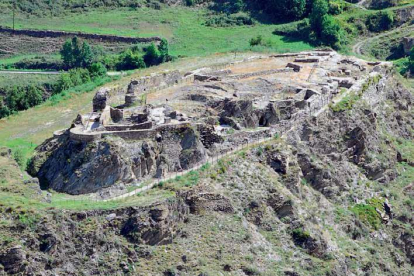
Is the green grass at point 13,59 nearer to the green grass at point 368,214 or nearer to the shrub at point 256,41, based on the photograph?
the shrub at point 256,41

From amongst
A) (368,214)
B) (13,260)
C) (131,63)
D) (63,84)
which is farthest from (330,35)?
(13,260)

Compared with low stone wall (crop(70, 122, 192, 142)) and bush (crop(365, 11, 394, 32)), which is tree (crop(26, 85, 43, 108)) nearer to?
low stone wall (crop(70, 122, 192, 142))

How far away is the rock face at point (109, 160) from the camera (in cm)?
7481

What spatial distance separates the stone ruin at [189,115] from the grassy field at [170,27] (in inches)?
897

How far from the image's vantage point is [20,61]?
134625 millimetres

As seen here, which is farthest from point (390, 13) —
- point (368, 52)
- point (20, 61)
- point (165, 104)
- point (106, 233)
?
point (106, 233)

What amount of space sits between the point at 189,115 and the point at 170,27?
58.6 meters

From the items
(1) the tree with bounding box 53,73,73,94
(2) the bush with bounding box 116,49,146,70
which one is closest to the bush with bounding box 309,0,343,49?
(2) the bush with bounding box 116,49,146,70

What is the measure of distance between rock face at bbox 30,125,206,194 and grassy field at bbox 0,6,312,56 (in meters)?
55.2

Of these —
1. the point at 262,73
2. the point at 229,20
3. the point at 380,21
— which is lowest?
the point at 229,20

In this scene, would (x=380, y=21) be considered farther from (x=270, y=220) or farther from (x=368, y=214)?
(x=270, y=220)

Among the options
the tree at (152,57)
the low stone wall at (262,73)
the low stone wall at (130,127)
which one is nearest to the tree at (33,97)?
the tree at (152,57)

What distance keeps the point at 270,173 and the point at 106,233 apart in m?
17.9

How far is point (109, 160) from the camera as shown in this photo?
75438mm
